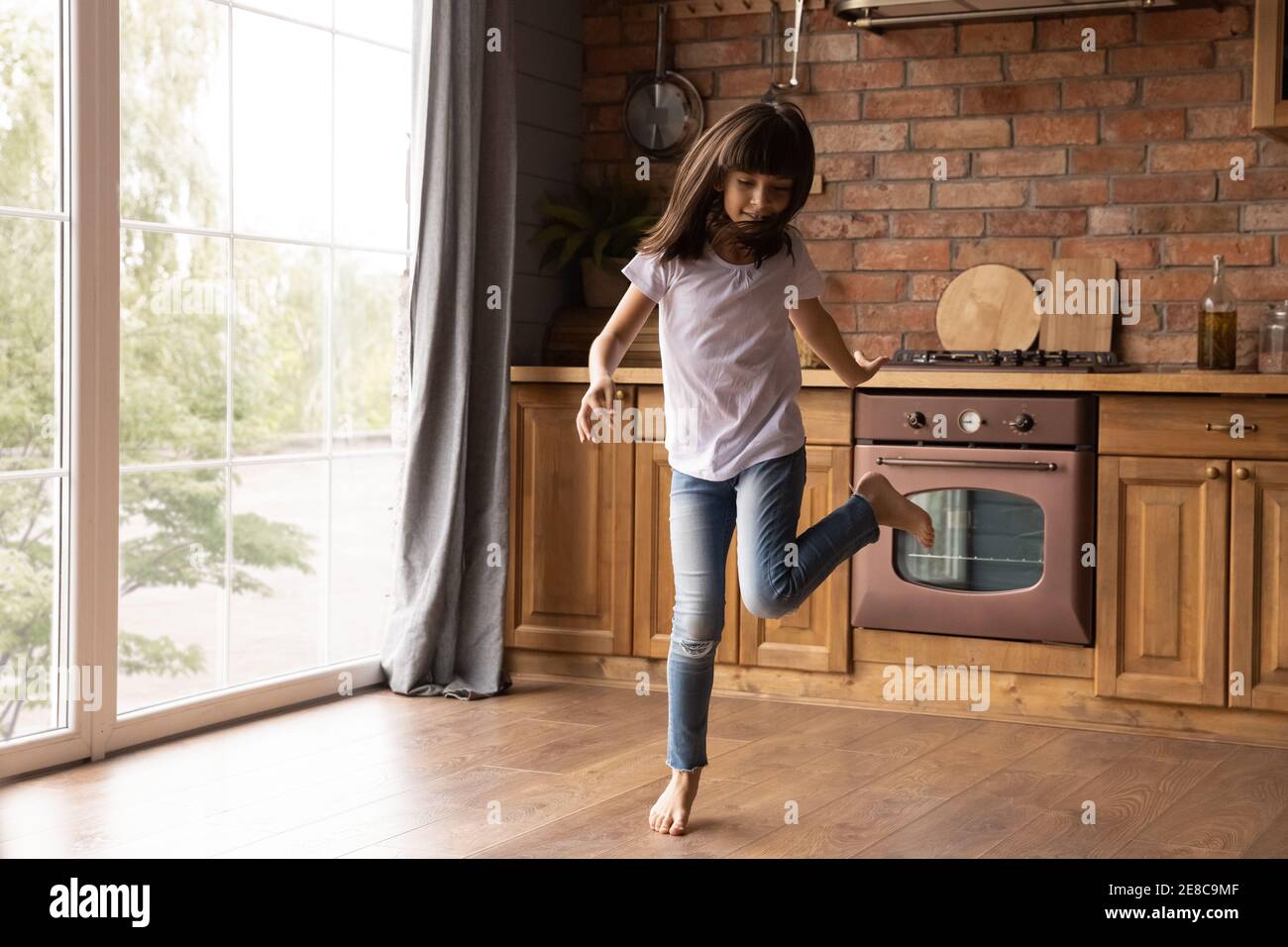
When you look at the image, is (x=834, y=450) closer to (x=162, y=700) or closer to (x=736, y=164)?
(x=736, y=164)

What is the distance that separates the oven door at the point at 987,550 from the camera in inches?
139

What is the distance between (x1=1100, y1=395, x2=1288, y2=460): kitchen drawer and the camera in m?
3.36

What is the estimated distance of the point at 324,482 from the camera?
12.5 feet

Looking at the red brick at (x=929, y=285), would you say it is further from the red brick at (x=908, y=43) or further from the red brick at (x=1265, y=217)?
the red brick at (x=1265, y=217)

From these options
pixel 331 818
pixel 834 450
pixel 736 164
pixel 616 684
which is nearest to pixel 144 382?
pixel 616 684

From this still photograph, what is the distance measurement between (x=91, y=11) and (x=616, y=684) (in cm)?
213

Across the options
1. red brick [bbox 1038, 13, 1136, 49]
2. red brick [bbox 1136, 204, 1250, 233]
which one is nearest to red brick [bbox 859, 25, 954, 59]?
red brick [bbox 1038, 13, 1136, 49]

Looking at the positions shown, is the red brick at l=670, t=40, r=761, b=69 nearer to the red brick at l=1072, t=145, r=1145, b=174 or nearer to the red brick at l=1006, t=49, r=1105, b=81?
the red brick at l=1006, t=49, r=1105, b=81

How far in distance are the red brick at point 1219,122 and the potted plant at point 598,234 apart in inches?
60.3

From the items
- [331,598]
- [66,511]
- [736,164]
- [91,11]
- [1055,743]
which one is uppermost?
[91,11]

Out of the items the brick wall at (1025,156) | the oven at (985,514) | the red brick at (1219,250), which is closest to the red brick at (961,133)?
the brick wall at (1025,156)

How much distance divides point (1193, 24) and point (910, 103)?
0.78m

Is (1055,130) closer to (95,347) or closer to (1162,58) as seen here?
(1162,58)

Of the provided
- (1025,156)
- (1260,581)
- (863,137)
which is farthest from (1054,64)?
(1260,581)
